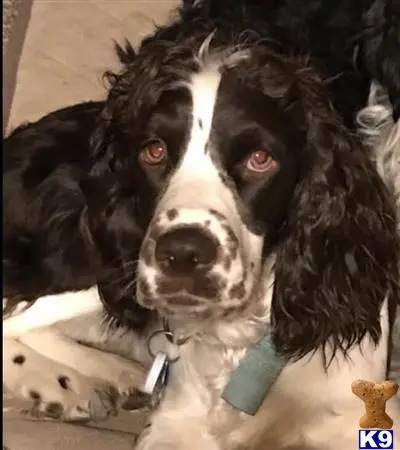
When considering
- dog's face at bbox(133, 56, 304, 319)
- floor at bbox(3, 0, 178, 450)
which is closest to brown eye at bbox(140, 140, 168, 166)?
dog's face at bbox(133, 56, 304, 319)

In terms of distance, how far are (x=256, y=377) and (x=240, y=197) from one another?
0.44 metres

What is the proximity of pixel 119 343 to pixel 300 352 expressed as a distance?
1.61ft

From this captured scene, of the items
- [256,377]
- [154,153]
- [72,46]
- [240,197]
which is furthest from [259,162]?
[72,46]

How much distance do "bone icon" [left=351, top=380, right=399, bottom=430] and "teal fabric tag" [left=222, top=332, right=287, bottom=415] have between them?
0.16 metres

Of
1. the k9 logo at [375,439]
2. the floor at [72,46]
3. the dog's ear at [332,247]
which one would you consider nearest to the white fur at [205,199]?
the dog's ear at [332,247]

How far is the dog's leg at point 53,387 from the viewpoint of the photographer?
2463mm

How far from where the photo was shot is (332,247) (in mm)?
2271

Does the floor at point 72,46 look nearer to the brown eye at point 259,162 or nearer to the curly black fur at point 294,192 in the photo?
the curly black fur at point 294,192

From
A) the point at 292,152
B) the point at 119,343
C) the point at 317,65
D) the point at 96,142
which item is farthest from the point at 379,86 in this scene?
the point at 119,343

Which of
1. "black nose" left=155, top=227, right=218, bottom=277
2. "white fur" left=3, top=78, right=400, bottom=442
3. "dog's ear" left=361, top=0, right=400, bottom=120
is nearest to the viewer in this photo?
"black nose" left=155, top=227, right=218, bottom=277

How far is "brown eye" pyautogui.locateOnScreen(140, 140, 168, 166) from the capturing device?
6.93 feet

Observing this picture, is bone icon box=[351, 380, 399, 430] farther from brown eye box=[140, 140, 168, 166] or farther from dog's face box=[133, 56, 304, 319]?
brown eye box=[140, 140, 168, 166]

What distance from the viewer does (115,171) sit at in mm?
2311

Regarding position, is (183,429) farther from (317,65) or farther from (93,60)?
(93,60)
